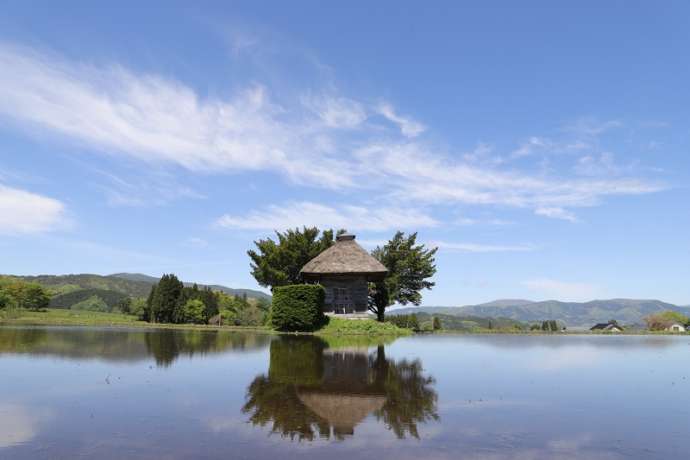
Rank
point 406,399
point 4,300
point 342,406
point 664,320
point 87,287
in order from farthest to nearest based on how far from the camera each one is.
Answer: point 87,287 → point 664,320 → point 4,300 → point 406,399 → point 342,406

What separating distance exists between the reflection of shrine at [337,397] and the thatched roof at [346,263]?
18.9 m

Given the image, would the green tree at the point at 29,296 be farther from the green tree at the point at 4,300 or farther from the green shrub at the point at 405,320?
the green shrub at the point at 405,320


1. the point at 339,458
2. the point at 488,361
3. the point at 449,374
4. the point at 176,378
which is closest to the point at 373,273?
the point at 488,361

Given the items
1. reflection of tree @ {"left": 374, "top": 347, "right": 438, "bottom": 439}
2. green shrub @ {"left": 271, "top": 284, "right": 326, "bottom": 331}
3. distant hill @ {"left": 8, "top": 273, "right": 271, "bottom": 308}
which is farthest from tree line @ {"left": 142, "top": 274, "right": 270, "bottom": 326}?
distant hill @ {"left": 8, "top": 273, "right": 271, "bottom": 308}

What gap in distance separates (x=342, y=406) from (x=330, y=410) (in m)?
0.37

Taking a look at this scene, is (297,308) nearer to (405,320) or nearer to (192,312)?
(405,320)

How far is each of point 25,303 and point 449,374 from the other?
6428 cm

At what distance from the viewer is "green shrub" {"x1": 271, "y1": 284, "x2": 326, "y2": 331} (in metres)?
29.5

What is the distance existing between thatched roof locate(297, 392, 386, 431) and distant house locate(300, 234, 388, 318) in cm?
2433

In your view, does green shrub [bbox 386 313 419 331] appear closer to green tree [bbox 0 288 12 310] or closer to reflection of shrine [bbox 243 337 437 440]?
reflection of shrine [bbox 243 337 437 440]

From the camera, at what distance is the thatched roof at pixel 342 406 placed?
6473 millimetres

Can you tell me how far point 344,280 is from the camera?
33531mm

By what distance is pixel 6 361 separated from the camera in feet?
39.4

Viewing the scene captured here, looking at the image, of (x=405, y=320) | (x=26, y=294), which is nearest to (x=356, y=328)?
(x=405, y=320)
